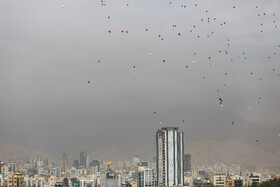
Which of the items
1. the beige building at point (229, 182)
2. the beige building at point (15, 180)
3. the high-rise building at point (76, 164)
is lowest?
the beige building at point (229, 182)

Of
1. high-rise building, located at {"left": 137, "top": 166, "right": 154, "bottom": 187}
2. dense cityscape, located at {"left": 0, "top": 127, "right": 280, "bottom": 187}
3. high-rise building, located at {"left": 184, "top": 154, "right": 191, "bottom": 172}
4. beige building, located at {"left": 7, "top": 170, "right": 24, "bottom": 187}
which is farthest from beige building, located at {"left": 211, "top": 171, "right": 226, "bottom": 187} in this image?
beige building, located at {"left": 7, "top": 170, "right": 24, "bottom": 187}

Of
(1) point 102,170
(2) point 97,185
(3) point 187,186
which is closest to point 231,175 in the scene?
(3) point 187,186

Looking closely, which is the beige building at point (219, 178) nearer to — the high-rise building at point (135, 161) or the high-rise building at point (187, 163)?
the high-rise building at point (187, 163)

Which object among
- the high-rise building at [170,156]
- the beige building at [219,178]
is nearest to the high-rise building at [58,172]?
the high-rise building at [170,156]

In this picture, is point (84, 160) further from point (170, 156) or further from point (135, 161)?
point (170, 156)

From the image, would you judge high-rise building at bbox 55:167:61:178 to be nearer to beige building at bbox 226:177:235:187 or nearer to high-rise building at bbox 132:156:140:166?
high-rise building at bbox 132:156:140:166

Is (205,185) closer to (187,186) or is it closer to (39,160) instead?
(187,186)

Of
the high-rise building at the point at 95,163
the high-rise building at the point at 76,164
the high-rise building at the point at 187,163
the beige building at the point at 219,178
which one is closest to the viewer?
the beige building at the point at 219,178
